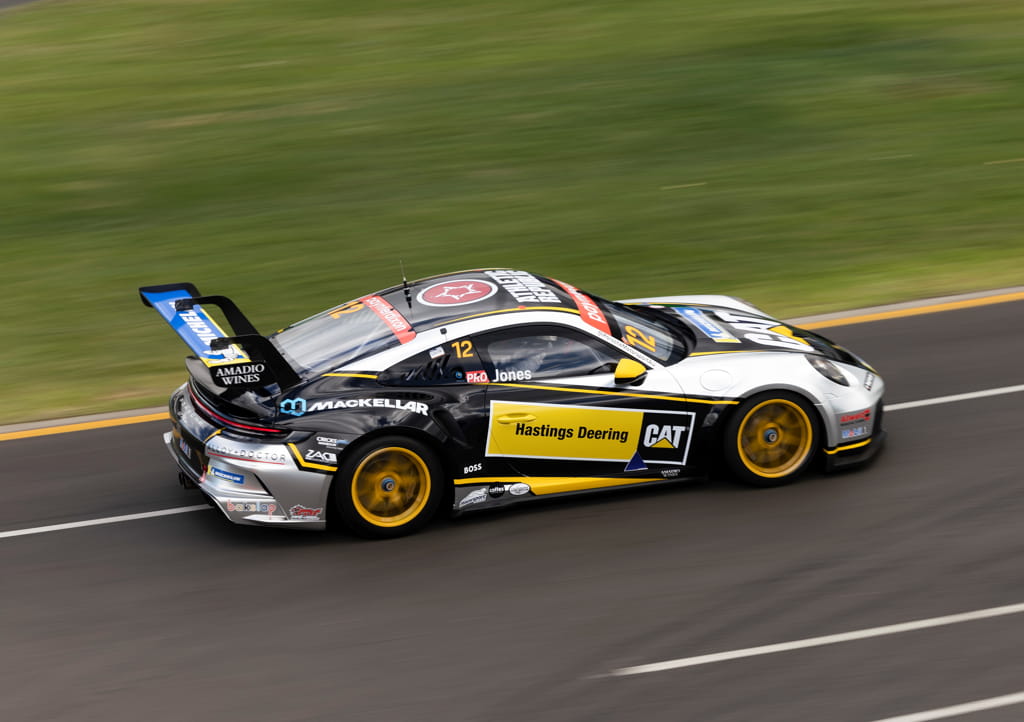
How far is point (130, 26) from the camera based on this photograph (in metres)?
21.0

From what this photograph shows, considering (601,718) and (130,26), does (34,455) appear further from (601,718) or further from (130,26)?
(130,26)

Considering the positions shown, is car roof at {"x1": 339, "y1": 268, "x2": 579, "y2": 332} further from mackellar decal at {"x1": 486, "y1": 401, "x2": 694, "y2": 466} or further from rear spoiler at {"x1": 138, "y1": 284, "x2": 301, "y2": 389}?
rear spoiler at {"x1": 138, "y1": 284, "x2": 301, "y2": 389}

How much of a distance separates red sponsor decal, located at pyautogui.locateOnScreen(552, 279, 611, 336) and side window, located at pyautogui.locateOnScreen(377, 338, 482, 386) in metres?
0.82

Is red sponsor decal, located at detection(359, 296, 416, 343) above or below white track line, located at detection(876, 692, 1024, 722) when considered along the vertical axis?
above

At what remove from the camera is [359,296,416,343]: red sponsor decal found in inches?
298

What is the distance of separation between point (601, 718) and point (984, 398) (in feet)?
16.6

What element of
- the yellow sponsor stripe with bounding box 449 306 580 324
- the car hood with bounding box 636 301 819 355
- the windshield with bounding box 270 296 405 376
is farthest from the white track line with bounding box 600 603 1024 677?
the windshield with bounding box 270 296 405 376

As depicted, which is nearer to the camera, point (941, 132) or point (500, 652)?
point (500, 652)

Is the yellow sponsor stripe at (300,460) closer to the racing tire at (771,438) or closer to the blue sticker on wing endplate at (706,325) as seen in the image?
the racing tire at (771,438)

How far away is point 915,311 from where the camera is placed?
11.3 m

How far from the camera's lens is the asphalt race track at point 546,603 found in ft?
19.5

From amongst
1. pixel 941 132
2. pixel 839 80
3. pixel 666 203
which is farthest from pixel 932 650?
pixel 839 80

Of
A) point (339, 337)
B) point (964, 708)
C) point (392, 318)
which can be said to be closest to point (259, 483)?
point (339, 337)

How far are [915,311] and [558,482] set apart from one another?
5222mm
